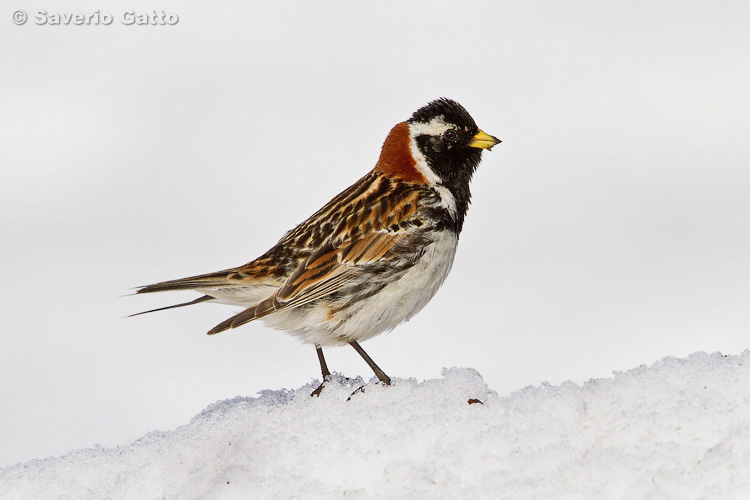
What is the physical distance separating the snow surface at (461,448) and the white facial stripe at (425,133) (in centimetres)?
208

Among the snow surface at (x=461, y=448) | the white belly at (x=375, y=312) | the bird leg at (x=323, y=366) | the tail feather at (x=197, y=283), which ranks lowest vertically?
the snow surface at (x=461, y=448)

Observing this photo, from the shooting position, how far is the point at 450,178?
24.6 feet

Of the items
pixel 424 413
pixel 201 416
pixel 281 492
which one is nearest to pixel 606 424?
pixel 424 413

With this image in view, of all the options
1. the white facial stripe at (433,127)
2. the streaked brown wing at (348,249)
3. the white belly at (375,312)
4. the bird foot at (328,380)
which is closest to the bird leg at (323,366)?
the bird foot at (328,380)

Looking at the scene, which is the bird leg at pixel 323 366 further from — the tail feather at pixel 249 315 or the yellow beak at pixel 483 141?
the yellow beak at pixel 483 141

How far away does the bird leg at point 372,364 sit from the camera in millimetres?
6625

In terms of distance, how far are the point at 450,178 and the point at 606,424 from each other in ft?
10.2

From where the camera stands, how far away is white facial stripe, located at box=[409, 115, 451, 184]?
7.52 meters

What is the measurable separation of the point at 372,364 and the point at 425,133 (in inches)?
85.4

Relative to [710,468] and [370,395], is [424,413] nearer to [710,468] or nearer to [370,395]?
[370,395]

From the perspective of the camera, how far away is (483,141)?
753 cm

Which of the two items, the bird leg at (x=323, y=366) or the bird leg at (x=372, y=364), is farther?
the bird leg at (x=323, y=366)

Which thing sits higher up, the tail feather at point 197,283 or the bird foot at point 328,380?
the tail feather at point 197,283

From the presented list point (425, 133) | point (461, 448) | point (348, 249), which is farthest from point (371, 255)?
point (461, 448)
